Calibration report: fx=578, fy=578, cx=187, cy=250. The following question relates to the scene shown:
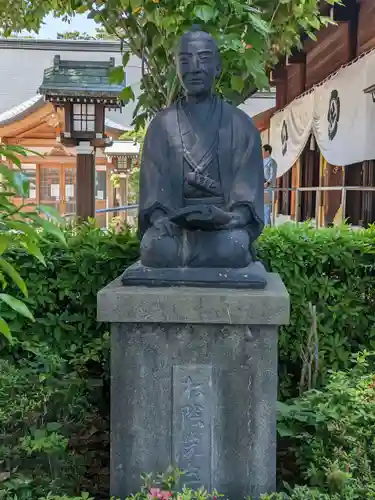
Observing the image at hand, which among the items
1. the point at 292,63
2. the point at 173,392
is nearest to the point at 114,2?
the point at 173,392

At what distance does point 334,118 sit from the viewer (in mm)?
9703

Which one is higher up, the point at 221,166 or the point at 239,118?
the point at 239,118

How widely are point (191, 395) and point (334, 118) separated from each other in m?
7.90

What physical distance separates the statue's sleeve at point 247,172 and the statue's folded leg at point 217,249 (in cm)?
16

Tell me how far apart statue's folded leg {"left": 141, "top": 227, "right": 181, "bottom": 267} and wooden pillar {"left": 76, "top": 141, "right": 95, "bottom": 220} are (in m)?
6.08

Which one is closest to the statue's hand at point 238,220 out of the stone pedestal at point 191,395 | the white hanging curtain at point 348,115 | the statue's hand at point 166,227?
the statue's hand at point 166,227

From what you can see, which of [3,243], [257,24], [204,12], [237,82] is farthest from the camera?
[237,82]

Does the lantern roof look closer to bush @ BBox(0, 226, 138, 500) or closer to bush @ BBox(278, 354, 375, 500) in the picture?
bush @ BBox(0, 226, 138, 500)

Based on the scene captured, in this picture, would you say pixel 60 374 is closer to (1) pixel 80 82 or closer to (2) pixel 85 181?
(2) pixel 85 181

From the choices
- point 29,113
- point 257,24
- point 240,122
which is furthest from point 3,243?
point 29,113

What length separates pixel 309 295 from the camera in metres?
4.42

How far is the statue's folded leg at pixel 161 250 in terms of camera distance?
2.91 m

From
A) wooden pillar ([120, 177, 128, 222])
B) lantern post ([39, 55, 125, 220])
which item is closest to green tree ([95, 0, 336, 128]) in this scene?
lantern post ([39, 55, 125, 220])

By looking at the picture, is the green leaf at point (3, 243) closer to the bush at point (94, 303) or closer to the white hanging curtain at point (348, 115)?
the bush at point (94, 303)
